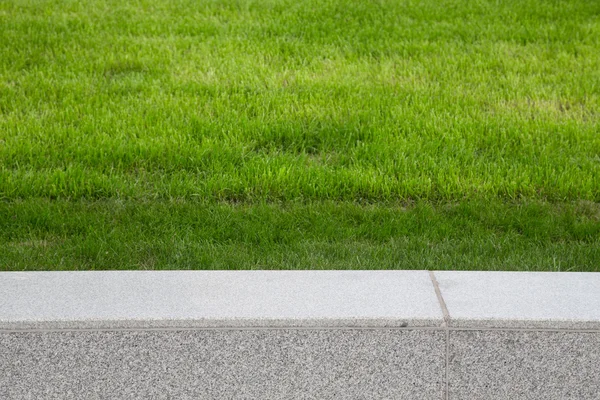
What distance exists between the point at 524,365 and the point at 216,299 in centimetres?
123

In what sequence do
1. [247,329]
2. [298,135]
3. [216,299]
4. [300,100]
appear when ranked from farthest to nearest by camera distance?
[300,100]
[298,135]
[216,299]
[247,329]

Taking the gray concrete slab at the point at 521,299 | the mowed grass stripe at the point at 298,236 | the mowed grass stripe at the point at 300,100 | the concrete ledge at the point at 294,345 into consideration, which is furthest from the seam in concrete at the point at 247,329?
the mowed grass stripe at the point at 300,100

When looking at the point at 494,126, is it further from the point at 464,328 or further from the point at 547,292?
the point at 464,328

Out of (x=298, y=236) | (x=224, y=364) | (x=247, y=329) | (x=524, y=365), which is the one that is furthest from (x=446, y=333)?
(x=298, y=236)

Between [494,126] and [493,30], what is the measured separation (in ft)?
7.29

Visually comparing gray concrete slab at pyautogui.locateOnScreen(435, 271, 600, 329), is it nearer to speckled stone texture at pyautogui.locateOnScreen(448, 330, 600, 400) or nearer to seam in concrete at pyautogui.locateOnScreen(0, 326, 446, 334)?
speckled stone texture at pyautogui.locateOnScreen(448, 330, 600, 400)

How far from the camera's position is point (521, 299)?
2975 millimetres

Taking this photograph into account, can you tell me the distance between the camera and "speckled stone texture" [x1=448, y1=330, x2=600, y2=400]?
9.30 ft

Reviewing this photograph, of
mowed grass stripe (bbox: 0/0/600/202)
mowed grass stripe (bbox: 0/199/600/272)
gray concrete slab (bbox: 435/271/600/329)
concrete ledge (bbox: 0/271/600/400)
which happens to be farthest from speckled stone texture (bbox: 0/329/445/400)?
mowed grass stripe (bbox: 0/0/600/202)

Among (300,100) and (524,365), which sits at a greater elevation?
(300,100)

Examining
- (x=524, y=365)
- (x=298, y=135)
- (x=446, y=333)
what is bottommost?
(x=524, y=365)

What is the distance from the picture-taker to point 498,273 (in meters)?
3.31

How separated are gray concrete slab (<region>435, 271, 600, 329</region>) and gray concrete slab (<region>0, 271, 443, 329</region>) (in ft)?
0.36

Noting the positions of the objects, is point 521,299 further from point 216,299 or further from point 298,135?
point 298,135
